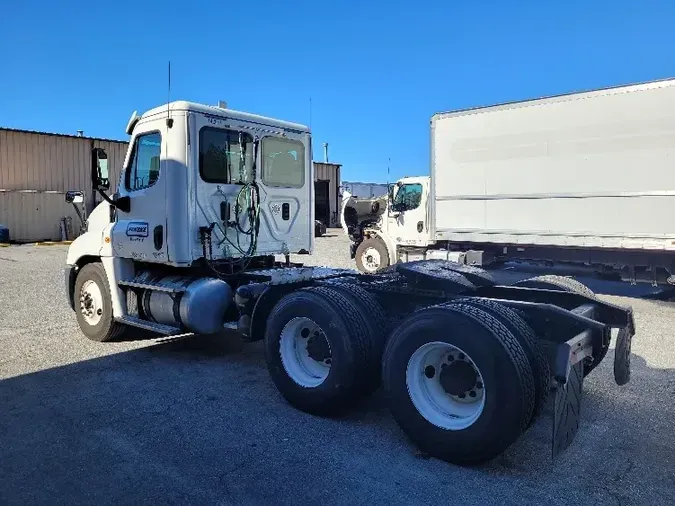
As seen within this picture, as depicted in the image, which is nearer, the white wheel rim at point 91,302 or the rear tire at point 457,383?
the rear tire at point 457,383

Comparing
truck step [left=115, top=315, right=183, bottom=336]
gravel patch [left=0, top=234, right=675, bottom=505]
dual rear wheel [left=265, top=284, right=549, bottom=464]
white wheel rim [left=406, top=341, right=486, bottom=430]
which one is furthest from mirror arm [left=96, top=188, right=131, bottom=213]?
white wheel rim [left=406, top=341, right=486, bottom=430]

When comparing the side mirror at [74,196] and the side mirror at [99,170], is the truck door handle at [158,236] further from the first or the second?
the side mirror at [74,196]

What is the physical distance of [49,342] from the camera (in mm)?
6898

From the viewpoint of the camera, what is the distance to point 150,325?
20.2 feet

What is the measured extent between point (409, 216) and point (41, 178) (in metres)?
18.9

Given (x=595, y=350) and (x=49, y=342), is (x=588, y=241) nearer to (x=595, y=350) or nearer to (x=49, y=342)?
(x=595, y=350)

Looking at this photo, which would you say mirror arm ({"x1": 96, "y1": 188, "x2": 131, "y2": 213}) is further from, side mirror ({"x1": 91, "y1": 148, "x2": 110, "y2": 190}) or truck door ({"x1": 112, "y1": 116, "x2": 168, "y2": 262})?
side mirror ({"x1": 91, "y1": 148, "x2": 110, "y2": 190})

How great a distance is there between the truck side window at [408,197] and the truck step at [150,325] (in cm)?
892

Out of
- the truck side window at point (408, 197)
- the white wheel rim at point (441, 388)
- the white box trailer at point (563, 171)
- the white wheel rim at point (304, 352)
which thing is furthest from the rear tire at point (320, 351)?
the truck side window at point (408, 197)

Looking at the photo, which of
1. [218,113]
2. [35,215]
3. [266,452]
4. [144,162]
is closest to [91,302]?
[144,162]

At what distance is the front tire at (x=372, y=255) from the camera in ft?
47.7

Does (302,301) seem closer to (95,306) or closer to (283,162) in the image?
(283,162)

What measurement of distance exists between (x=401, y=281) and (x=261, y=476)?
7.35 feet

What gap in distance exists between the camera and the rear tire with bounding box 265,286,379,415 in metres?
4.31
